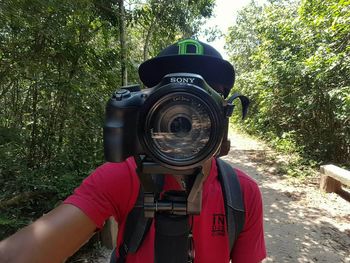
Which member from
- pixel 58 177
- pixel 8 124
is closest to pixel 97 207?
pixel 58 177

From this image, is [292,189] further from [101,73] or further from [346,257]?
[101,73]

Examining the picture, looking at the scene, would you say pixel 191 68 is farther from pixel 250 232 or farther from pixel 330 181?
pixel 330 181

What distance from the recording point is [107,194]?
3.12ft

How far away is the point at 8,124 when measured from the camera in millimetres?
4004

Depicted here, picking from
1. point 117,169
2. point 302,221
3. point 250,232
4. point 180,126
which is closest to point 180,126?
point 180,126

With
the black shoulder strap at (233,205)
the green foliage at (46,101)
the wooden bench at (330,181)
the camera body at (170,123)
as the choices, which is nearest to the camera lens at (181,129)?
the camera body at (170,123)

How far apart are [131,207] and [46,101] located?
3.61 m

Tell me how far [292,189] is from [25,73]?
500 cm

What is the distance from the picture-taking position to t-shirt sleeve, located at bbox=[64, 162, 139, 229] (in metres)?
0.92

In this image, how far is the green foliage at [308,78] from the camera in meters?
5.70

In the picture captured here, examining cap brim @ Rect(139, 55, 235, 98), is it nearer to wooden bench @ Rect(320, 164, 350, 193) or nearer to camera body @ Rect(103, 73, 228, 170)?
camera body @ Rect(103, 73, 228, 170)

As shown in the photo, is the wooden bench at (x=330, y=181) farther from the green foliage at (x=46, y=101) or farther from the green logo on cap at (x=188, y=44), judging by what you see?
the green logo on cap at (x=188, y=44)

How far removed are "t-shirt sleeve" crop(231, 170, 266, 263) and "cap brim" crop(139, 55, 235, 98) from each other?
15.0 inches

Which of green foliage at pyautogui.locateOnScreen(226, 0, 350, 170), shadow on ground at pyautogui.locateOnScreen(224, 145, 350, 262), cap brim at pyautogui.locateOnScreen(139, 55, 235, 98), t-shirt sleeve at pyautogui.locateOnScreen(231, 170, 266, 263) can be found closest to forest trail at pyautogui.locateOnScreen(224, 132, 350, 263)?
shadow on ground at pyautogui.locateOnScreen(224, 145, 350, 262)
